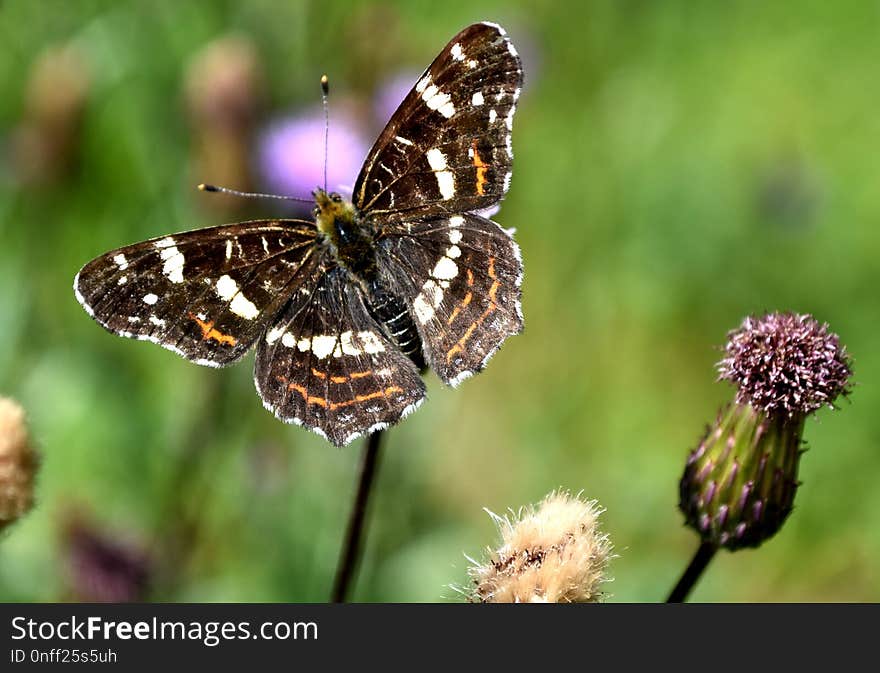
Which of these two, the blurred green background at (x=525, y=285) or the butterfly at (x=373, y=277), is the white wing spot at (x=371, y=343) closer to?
the butterfly at (x=373, y=277)

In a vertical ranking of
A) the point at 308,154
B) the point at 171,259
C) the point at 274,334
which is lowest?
the point at 274,334

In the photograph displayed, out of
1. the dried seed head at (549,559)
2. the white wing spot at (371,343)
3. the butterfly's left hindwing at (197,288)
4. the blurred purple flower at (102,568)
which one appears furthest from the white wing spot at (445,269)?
the blurred purple flower at (102,568)

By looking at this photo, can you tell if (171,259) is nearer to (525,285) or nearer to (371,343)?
(371,343)

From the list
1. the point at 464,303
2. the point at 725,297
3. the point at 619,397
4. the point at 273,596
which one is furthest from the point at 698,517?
the point at 725,297

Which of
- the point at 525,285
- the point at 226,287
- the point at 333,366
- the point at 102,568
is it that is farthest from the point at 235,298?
the point at 525,285

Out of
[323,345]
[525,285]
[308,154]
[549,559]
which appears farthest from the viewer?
[525,285]

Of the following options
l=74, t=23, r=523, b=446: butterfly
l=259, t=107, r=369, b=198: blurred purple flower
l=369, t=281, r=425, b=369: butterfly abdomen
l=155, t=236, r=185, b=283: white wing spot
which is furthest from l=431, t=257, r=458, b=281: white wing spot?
l=259, t=107, r=369, b=198: blurred purple flower

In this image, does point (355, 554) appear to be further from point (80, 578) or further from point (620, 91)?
point (620, 91)
